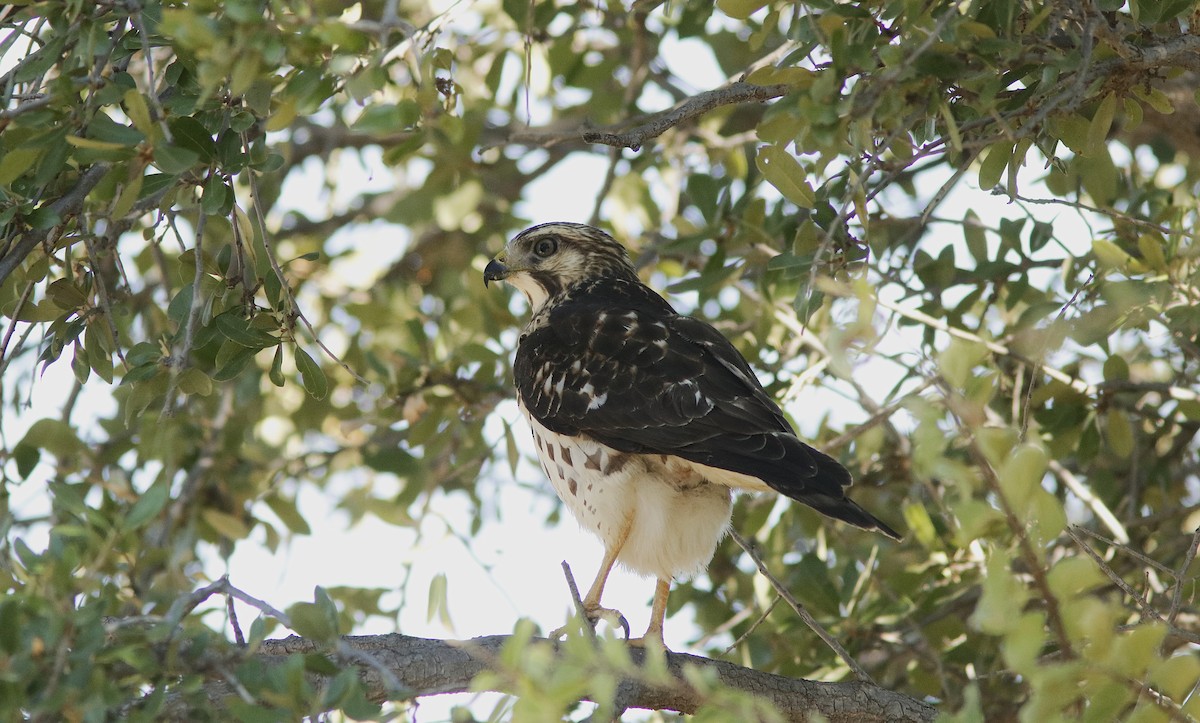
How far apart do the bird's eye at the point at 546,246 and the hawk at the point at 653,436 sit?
65cm

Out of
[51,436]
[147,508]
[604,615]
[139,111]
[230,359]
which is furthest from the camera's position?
[604,615]

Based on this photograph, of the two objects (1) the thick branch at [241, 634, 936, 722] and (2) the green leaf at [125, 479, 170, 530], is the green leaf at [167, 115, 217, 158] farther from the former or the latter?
(1) the thick branch at [241, 634, 936, 722]

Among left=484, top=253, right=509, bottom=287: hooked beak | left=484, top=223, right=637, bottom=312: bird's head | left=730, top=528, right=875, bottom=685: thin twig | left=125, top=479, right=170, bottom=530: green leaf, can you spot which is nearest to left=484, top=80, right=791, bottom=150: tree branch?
left=730, top=528, right=875, bottom=685: thin twig

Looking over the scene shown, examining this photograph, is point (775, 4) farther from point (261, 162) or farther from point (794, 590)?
point (794, 590)

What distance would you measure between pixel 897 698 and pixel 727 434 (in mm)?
992

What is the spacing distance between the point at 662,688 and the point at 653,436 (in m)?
1.01

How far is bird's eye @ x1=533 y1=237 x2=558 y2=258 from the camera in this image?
5.69 metres

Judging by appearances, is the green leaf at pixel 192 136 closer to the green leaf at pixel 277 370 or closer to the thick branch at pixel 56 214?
the thick branch at pixel 56 214

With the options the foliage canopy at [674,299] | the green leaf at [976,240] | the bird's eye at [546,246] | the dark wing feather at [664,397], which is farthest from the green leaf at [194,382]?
the green leaf at [976,240]

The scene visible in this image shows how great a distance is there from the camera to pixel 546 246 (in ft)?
18.7

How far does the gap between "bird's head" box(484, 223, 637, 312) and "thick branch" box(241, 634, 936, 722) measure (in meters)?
2.13

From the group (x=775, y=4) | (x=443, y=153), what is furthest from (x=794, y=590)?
(x=443, y=153)

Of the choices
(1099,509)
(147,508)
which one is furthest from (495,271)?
(147,508)

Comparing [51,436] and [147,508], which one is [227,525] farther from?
[147,508]
